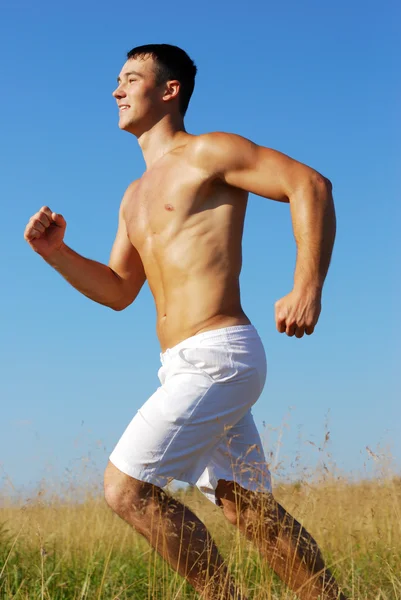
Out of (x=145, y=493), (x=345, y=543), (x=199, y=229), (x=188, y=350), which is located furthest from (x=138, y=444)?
(x=345, y=543)

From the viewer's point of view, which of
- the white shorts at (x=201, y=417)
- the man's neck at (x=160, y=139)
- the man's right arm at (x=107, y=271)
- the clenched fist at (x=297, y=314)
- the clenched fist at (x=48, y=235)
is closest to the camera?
the clenched fist at (x=297, y=314)

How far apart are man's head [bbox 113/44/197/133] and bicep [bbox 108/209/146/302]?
0.60m

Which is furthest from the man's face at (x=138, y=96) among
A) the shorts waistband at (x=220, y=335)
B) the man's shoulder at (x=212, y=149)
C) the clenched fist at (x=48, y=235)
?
the shorts waistband at (x=220, y=335)

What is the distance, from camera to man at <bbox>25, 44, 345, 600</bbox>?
3.02m

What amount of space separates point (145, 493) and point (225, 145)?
5.19ft

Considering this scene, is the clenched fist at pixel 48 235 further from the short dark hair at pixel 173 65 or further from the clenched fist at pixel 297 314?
the clenched fist at pixel 297 314

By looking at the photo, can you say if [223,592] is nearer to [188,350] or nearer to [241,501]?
[241,501]

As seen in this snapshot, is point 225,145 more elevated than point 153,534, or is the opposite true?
point 225,145

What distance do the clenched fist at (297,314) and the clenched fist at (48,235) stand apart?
1.66 m

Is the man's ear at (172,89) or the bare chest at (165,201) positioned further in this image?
the man's ear at (172,89)

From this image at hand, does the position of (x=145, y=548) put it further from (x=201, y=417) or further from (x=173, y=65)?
(x=173, y=65)

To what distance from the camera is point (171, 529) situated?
301 cm

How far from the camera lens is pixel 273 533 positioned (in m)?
3.36

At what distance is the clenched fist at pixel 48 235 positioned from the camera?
4.06 metres
